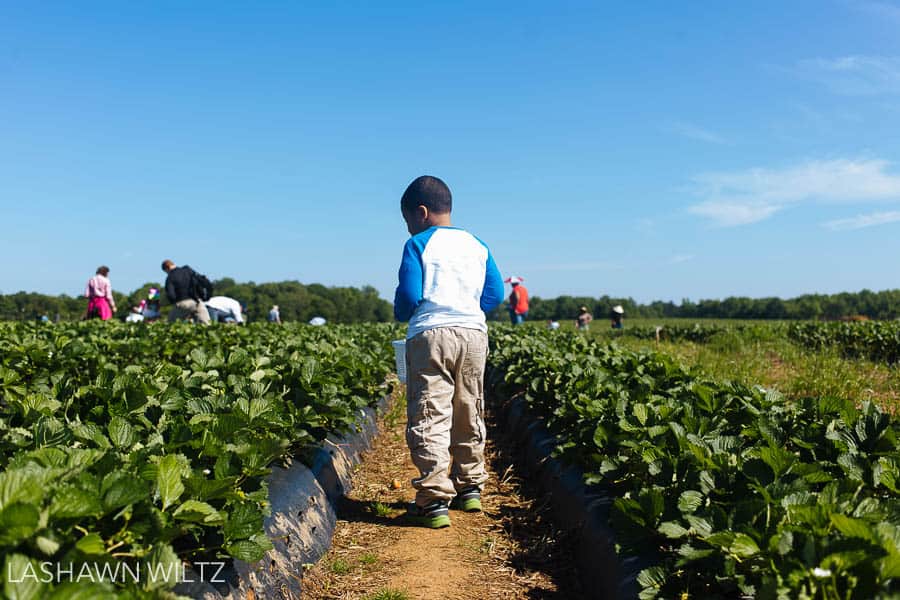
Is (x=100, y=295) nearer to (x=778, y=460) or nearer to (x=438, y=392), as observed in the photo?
(x=438, y=392)

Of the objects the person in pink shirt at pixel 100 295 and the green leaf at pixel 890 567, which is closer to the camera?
the green leaf at pixel 890 567

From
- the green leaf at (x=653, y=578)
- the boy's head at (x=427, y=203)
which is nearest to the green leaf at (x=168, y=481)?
the green leaf at (x=653, y=578)

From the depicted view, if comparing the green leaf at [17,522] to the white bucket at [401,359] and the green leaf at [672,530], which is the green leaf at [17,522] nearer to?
the green leaf at [672,530]

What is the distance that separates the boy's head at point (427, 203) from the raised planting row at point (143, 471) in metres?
1.15

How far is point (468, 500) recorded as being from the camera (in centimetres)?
412

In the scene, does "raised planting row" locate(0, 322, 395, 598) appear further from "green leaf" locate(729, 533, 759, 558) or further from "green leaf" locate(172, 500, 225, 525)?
"green leaf" locate(729, 533, 759, 558)

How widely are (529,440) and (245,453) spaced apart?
3.30 meters

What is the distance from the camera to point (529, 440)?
17.4 feet

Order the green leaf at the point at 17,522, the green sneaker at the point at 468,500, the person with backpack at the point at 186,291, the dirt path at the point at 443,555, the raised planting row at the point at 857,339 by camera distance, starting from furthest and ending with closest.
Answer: the raised planting row at the point at 857,339 → the person with backpack at the point at 186,291 → the green sneaker at the point at 468,500 → the dirt path at the point at 443,555 → the green leaf at the point at 17,522

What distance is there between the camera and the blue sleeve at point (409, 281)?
3.76 m

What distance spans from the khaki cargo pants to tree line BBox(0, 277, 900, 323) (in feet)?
150

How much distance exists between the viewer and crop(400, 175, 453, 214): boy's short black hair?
397 cm

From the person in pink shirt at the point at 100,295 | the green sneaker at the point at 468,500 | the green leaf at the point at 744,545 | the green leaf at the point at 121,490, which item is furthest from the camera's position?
the person in pink shirt at the point at 100,295

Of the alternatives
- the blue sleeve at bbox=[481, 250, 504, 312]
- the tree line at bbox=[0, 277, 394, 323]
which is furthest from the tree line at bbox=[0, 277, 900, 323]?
the blue sleeve at bbox=[481, 250, 504, 312]
